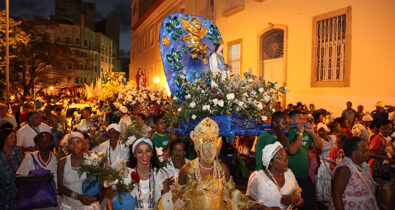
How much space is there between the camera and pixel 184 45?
6371 millimetres

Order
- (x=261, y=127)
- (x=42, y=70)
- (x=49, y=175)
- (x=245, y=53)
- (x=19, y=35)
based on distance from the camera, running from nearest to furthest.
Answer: (x=49, y=175), (x=261, y=127), (x=245, y=53), (x=19, y=35), (x=42, y=70)

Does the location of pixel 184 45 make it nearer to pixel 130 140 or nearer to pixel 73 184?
pixel 130 140

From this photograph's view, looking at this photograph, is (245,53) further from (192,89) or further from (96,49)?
(96,49)

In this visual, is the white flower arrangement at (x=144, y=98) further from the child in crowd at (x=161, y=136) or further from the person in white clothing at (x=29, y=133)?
the child in crowd at (x=161, y=136)

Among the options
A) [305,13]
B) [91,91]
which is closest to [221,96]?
[305,13]

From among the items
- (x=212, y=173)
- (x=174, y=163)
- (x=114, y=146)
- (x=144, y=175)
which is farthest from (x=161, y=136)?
(x=212, y=173)

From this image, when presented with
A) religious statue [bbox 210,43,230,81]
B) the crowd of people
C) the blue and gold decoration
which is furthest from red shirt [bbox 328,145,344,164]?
the blue and gold decoration

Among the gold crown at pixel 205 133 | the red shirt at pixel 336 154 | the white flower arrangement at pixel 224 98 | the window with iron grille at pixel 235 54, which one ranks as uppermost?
the window with iron grille at pixel 235 54

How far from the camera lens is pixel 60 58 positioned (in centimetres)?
3059

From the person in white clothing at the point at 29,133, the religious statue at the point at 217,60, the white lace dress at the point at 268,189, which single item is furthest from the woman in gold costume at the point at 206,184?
the person in white clothing at the point at 29,133

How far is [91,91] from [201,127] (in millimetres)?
14647

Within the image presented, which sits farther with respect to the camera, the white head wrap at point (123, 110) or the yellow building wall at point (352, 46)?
the yellow building wall at point (352, 46)

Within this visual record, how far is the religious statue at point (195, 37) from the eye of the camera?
254 inches

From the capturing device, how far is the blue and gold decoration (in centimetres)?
612
